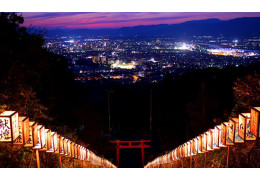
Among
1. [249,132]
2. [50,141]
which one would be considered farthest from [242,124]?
[50,141]

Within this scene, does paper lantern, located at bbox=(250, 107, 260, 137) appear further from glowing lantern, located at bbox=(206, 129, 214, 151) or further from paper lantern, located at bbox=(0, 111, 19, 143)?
paper lantern, located at bbox=(0, 111, 19, 143)

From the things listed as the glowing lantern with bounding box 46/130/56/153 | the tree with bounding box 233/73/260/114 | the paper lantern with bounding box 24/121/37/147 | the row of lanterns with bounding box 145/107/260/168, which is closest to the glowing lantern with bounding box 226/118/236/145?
the row of lanterns with bounding box 145/107/260/168

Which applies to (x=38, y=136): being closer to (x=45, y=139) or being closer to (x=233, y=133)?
(x=45, y=139)

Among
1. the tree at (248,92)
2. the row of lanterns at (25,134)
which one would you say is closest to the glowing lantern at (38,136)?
the row of lanterns at (25,134)

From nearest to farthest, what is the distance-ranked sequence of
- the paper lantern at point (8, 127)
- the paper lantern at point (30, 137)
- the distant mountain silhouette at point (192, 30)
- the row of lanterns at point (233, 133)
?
the paper lantern at point (8, 127), the row of lanterns at point (233, 133), the paper lantern at point (30, 137), the distant mountain silhouette at point (192, 30)

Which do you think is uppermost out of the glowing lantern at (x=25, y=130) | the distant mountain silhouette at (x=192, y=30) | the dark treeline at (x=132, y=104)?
the distant mountain silhouette at (x=192, y=30)

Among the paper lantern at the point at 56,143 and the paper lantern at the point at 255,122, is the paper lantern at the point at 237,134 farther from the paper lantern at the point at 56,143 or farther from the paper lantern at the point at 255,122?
the paper lantern at the point at 56,143
